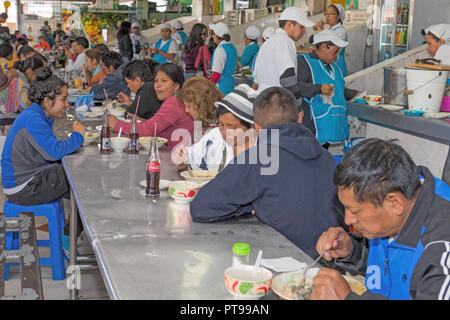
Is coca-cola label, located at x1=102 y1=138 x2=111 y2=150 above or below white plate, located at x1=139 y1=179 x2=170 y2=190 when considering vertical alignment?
above

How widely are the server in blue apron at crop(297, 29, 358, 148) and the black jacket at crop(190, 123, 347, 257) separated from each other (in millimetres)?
2371

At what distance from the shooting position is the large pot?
483 cm

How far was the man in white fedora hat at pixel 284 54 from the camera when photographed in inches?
178

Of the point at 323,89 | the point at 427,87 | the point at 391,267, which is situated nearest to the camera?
the point at 391,267

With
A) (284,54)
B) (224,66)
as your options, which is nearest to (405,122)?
(284,54)

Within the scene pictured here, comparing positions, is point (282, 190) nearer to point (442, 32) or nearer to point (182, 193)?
point (182, 193)

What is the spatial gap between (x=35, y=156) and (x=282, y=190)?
2024mm

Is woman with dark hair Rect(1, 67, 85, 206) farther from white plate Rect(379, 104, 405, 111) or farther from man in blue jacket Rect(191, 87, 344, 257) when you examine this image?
white plate Rect(379, 104, 405, 111)

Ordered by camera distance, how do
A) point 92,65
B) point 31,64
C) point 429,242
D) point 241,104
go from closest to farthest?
1. point 429,242
2. point 241,104
3. point 31,64
4. point 92,65

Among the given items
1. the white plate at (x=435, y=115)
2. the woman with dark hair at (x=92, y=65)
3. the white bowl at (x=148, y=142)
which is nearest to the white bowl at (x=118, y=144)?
the white bowl at (x=148, y=142)

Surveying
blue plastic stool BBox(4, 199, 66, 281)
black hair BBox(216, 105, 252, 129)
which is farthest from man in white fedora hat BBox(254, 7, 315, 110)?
→ blue plastic stool BBox(4, 199, 66, 281)

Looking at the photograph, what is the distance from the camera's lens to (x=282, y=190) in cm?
227

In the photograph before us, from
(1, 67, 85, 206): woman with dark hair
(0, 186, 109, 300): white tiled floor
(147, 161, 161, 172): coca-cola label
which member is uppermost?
(147, 161, 161, 172): coca-cola label
